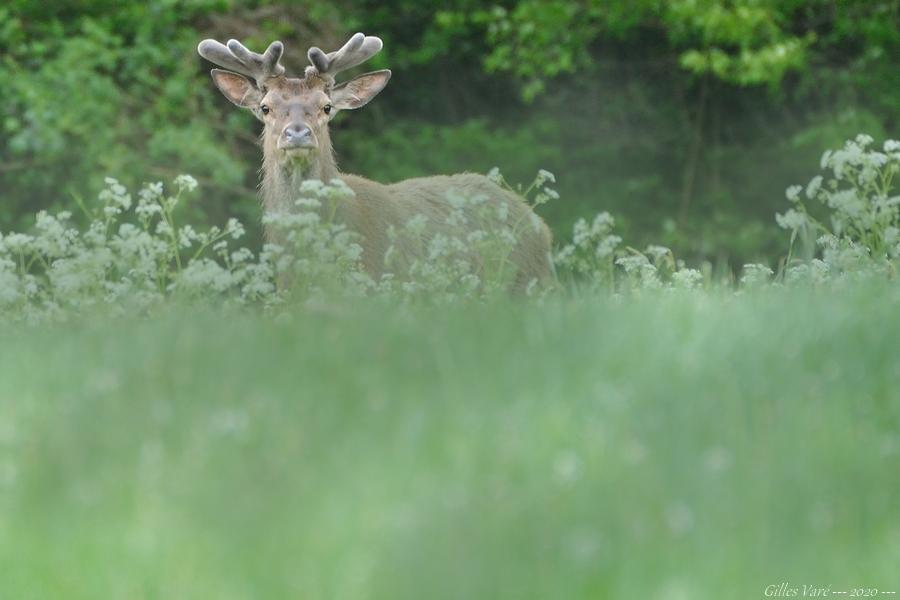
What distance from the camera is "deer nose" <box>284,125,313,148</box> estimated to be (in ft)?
32.4

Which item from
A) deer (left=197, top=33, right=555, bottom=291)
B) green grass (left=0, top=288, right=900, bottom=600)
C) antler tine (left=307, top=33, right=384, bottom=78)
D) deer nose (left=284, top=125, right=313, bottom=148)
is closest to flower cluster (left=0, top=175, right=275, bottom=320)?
deer (left=197, top=33, right=555, bottom=291)

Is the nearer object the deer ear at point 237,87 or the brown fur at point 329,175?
the brown fur at point 329,175

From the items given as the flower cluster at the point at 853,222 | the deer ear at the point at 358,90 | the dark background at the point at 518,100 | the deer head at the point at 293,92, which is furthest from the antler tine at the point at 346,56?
the dark background at the point at 518,100

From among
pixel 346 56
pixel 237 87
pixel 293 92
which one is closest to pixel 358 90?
pixel 346 56

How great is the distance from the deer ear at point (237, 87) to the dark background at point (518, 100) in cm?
754

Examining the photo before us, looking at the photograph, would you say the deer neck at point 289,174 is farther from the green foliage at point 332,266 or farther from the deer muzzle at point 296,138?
the green foliage at point 332,266

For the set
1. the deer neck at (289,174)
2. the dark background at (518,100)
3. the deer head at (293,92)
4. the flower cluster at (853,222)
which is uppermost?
the dark background at (518,100)

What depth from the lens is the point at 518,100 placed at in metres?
23.2

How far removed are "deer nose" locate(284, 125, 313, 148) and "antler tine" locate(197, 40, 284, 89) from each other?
2.12ft

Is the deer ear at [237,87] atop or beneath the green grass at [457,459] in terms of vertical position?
atop

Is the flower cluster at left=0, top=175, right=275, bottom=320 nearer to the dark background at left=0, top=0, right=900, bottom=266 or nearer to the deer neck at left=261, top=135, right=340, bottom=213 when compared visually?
the deer neck at left=261, top=135, right=340, bottom=213

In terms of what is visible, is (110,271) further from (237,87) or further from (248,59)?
(237,87)

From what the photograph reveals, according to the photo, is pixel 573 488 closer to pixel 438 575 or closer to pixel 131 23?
pixel 438 575

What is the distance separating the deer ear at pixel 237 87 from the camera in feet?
35.5
